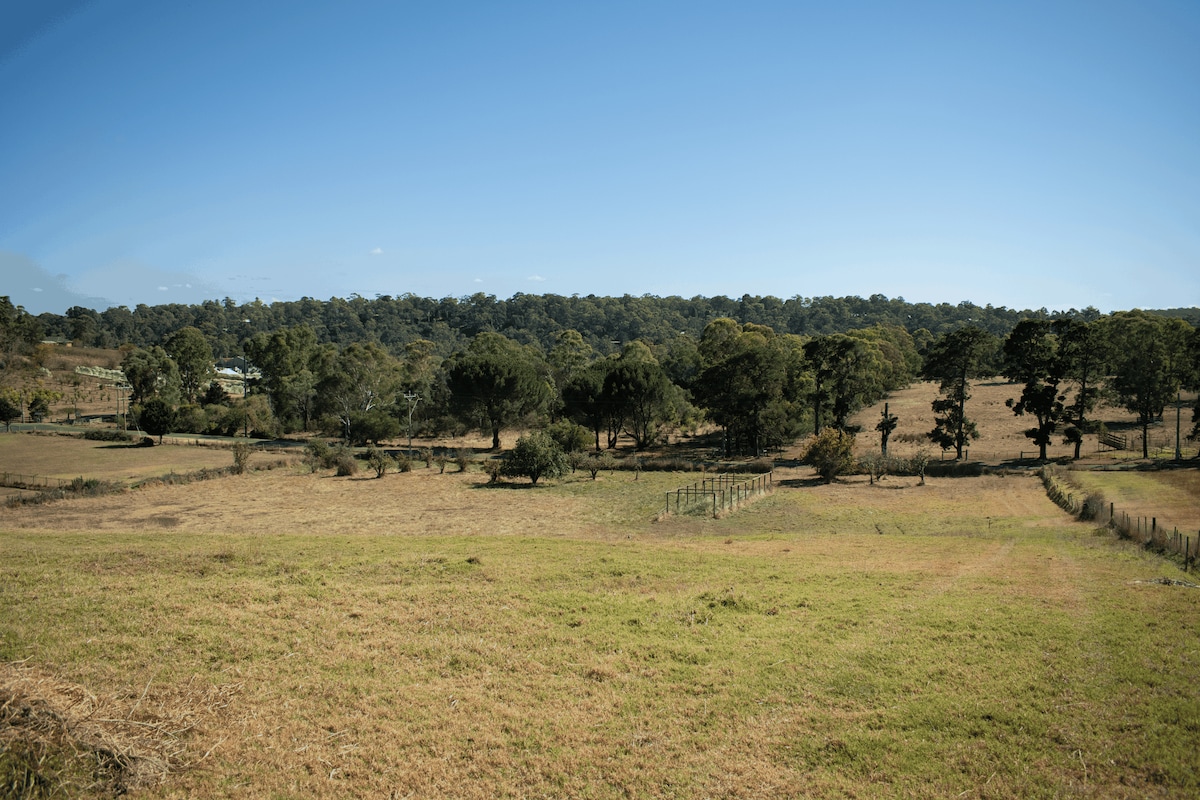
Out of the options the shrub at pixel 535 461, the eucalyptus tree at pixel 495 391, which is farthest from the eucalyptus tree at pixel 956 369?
the eucalyptus tree at pixel 495 391

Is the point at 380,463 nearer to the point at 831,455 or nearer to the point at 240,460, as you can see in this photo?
the point at 240,460

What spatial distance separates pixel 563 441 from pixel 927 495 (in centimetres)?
2778

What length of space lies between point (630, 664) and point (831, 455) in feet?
125

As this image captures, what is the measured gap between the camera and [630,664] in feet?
37.8

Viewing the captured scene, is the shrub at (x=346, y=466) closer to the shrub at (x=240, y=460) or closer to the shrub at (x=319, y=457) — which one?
the shrub at (x=319, y=457)

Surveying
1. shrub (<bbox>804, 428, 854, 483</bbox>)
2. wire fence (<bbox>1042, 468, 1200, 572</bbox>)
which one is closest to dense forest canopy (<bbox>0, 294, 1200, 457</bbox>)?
shrub (<bbox>804, 428, 854, 483</bbox>)

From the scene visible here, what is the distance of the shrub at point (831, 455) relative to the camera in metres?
46.5

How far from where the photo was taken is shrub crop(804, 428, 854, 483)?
1831 inches

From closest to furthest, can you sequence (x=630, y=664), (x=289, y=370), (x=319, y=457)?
(x=630, y=664) < (x=319, y=457) < (x=289, y=370)

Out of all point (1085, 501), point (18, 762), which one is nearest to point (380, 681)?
point (18, 762)

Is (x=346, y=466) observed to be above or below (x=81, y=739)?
below

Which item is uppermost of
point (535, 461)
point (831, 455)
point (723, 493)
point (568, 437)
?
point (568, 437)

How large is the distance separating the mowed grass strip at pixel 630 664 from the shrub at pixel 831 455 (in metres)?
25.0

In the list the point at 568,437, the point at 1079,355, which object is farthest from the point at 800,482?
the point at 1079,355
